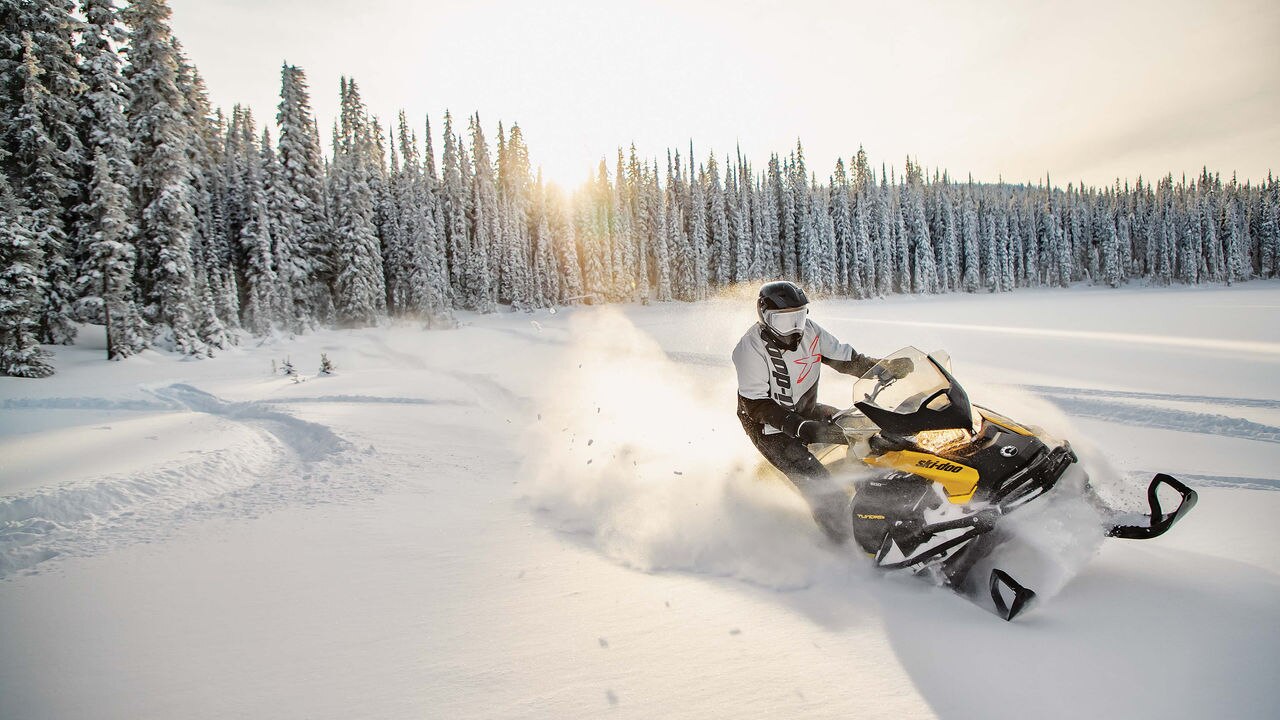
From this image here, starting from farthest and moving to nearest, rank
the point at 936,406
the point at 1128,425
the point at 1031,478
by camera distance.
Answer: the point at 1128,425 → the point at 936,406 → the point at 1031,478

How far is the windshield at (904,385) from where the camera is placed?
14.3ft

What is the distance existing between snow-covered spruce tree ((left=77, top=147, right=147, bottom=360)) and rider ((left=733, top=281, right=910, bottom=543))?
27.9 m

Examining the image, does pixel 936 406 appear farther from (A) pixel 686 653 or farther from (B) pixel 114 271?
(B) pixel 114 271

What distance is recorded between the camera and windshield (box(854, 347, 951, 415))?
4.36 m

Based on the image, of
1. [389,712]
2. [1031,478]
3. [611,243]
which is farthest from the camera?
[611,243]

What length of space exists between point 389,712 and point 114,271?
95.4 ft

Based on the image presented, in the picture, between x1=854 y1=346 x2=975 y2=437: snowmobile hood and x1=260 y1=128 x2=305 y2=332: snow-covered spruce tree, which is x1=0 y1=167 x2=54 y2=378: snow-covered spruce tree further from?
x1=854 y1=346 x2=975 y2=437: snowmobile hood

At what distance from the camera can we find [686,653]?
330 centimetres

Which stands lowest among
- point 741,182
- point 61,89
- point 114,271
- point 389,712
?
point 389,712

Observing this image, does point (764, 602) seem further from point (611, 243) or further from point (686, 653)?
point (611, 243)

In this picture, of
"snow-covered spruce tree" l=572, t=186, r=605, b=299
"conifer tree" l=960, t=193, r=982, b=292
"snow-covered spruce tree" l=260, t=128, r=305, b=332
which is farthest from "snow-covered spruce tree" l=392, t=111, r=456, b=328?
"conifer tree" l=960, t=193, r=982, b=292

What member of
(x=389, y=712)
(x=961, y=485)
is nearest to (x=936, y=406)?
(x=961, y=485)

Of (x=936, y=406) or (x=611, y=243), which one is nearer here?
(x=936, y=406)

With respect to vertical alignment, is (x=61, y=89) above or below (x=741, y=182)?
below
